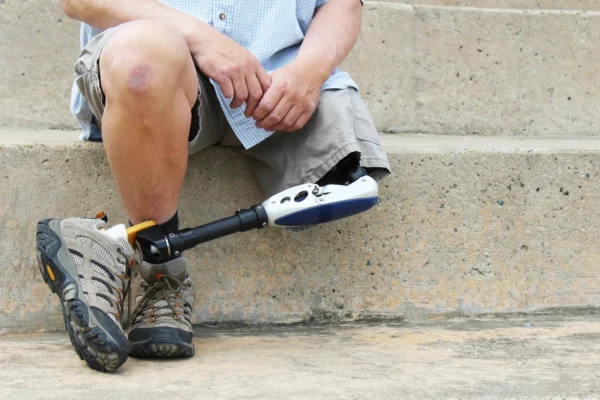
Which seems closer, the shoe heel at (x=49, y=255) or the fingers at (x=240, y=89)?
the shoe heel at (x=49, y=255)

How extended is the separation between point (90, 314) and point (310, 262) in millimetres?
518

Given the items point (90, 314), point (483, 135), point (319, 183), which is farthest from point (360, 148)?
point (483, 135)

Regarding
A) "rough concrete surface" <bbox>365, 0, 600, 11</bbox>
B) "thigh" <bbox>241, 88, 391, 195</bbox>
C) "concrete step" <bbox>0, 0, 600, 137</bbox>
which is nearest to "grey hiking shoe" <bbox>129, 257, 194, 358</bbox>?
"thigh" <bbox>241, 88, 391, 195</bbox>

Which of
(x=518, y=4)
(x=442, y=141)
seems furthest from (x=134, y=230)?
(x=518, y=4)

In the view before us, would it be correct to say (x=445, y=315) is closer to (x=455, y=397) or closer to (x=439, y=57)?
(x=455, y=397)

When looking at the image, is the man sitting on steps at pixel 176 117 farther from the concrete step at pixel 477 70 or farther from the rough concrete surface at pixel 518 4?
the rough concrete surface at pixel 518 4

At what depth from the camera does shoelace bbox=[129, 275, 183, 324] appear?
119 centimetres

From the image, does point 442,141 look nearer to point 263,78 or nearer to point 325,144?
point 325,144

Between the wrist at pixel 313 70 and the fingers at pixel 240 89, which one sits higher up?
the wrist at pixel 313 70

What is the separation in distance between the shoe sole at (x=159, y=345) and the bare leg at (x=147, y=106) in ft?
0.65

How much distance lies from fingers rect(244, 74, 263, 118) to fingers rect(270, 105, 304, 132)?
0.18 ft

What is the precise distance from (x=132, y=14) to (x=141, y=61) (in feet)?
0.68

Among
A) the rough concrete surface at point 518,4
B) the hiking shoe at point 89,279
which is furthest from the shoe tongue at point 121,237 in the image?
the rough concrete surface at point 518,4

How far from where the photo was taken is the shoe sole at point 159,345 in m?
1.11
